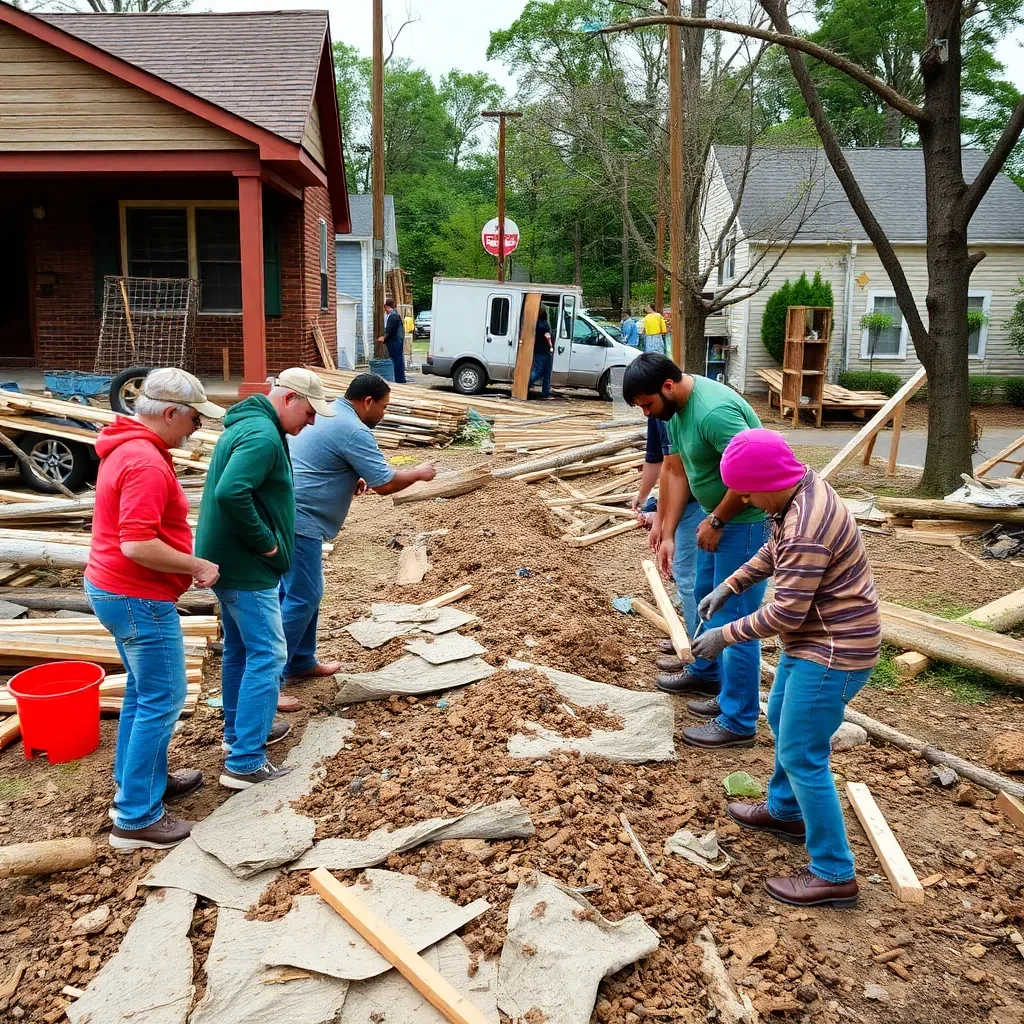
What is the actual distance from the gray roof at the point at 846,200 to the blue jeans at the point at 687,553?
20714 millimetres

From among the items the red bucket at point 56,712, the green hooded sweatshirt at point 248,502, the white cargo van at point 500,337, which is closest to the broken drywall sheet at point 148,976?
the green hooded sweatshirt at point 248,502

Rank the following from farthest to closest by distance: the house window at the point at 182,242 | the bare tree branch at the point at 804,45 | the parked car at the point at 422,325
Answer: the parked car at the point at 422,325 → the house window at the point at 182,242 → the bare tree branch at the point at 804,45

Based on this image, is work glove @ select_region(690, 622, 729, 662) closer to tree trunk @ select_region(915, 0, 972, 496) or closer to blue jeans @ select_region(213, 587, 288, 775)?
blue jeans @ select_region(213, 587, 288, 775)

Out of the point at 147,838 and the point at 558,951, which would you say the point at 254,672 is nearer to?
the point at 147,838

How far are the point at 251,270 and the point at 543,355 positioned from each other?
9652 millimetres

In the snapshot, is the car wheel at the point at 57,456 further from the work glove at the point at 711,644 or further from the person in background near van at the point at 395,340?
the person in background near van at the point at 395,340

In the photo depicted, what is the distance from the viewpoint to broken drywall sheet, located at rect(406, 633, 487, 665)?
18.5 ft

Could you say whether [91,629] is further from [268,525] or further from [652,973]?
[652,973]

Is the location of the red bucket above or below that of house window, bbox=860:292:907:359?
below

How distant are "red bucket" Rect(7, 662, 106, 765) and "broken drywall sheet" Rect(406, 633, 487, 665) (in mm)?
1789

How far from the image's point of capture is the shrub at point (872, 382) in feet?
79.7

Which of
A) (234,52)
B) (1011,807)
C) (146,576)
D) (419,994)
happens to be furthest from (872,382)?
(419,994)

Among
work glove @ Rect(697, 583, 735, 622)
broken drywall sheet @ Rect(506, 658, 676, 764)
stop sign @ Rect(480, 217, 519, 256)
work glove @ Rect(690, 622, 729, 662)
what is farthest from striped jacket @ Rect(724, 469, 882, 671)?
stop sign @ Rect(480, 217, 519, 256)

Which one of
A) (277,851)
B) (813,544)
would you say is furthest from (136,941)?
(813,544)
